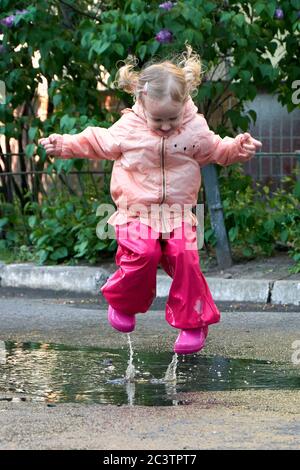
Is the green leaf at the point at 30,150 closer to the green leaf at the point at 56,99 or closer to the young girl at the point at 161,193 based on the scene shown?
the green leaf at the point at 56,99

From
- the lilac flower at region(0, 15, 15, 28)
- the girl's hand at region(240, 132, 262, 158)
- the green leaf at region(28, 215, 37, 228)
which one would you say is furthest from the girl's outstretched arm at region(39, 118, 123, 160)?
the green leaf at region(28, 215, 37, 228)

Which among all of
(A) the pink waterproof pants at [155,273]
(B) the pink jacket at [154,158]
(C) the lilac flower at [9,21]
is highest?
(C) the lilac flower at [9,21]

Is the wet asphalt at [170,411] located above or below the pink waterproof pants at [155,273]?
below

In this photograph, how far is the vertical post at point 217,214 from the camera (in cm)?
941

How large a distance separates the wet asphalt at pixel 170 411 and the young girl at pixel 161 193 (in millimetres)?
520

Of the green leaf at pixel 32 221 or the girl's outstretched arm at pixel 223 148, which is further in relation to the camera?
the green leaf at pixel 32 221

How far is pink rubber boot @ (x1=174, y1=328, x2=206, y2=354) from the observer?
5734 mm

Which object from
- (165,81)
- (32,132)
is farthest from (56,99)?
(165,81)

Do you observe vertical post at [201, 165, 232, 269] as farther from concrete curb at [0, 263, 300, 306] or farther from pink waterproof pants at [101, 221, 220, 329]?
pink waterproof pants at [101, 221, 220, 329]

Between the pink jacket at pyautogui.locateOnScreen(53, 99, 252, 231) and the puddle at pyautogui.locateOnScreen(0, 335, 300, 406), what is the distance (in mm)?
740

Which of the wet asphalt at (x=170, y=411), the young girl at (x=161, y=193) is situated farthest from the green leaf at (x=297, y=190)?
the young girl at (x=161, y=193)

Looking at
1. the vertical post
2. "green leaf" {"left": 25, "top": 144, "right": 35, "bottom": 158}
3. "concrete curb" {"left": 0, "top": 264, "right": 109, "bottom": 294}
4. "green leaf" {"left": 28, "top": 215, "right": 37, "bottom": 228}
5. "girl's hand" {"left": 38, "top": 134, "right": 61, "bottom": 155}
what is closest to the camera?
"girl's hand" {"left": 38, "top": 134, "right": 61, "bottom": 155}

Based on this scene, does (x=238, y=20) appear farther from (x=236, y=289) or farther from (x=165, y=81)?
(x=165, y=81)

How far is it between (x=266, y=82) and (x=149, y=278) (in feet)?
13.8
